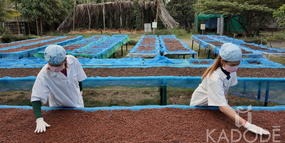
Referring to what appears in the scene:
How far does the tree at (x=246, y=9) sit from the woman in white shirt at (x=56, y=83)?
1160 centimetres

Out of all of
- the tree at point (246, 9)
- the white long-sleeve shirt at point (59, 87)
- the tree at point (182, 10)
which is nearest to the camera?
the white long-sleeve shirt at point (59, 87)

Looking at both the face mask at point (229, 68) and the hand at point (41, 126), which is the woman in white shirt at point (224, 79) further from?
the hand at point (41, 126)

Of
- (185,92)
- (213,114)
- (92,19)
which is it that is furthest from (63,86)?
(92,19)

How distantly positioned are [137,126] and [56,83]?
0.74 metres

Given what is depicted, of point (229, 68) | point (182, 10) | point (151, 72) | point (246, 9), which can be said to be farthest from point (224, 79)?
point (182, 10)

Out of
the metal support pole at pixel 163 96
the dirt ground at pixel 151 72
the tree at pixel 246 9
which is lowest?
the metal support pole at pixel 163 96

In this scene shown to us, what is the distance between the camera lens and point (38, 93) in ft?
5.88

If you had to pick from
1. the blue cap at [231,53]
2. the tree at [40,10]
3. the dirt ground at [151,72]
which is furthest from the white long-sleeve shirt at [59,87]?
the tree at [40,10]

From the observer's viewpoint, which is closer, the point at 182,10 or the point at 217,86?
the point at 217,86

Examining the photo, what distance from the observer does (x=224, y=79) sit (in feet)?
5.86

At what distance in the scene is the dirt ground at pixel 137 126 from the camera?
5.26 ft

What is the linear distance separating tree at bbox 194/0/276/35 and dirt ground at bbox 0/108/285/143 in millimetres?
11333

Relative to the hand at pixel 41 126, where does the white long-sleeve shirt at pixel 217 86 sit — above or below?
above

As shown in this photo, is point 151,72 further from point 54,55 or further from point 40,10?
point 40,10
